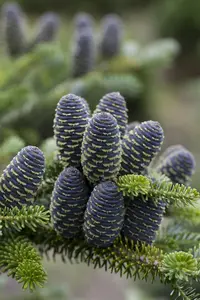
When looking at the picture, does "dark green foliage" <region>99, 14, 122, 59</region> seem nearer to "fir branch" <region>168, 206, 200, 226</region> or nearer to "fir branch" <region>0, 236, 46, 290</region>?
"fir branch" <region>168, 206, 200, 226</region>

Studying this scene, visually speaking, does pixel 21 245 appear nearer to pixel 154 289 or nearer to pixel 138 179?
pixel 138 179

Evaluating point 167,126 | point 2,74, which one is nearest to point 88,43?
point 2,74

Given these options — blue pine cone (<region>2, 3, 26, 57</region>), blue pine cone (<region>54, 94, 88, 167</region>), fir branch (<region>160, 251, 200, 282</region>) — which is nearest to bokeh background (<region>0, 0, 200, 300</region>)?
blue pine cone (<region>2, 3, 26, 57</region>)

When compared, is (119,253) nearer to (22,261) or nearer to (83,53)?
(22,261)

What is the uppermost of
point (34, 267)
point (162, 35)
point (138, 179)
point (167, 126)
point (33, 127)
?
point (162, 35)

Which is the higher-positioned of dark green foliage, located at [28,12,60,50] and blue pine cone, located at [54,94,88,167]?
dark green foliage, located at [28,12,60,50]

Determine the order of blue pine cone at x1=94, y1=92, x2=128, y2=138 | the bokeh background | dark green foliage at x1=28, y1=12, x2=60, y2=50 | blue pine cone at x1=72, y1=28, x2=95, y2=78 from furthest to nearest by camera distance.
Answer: dark green foliage at x1=28, y1=12, x2=60, y2=50 < blue pine cone at x1=72, y1=28, x2=95, y2=78 < the bokeh background < blue pine cone at x1=94, y1=92, x2=128, y2=138
